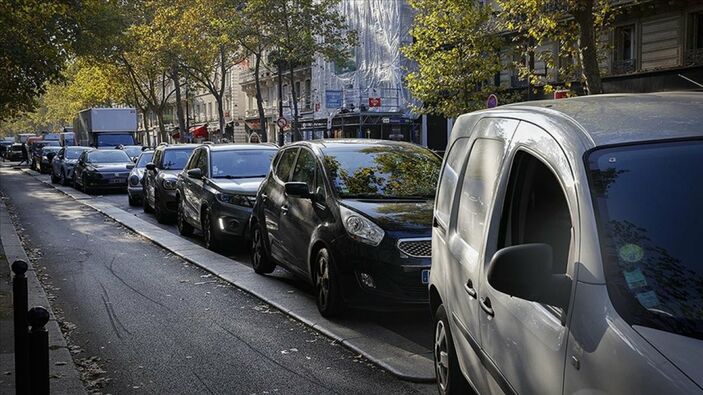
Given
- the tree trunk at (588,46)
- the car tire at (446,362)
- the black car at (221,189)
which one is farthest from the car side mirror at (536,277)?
the tree trunk at (588,46)

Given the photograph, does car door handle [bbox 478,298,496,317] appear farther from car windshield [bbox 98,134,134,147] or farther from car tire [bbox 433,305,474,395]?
car windshield [bbox 98,134,134,147]

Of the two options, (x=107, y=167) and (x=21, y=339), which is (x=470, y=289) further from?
(x=107, y=167)

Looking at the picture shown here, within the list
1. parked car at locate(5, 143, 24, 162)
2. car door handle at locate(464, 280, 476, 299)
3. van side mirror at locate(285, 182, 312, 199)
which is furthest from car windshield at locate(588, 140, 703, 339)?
parked car at locate(5, 143, 24, 162)

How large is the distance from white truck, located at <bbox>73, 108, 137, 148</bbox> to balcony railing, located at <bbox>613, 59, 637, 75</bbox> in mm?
24381

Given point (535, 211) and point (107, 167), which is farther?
point (107, 167)

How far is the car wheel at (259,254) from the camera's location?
9.80 m

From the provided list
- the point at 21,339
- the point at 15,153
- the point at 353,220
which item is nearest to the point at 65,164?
the point at 353,220

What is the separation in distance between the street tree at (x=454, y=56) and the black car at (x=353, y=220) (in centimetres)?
1751

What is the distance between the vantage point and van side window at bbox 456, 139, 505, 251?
3969mm

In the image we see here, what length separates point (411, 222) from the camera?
23.4ft

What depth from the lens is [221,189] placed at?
11.9 metres

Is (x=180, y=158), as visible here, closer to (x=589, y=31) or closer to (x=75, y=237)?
Answer: (x=75, y=237)

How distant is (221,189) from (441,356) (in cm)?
748

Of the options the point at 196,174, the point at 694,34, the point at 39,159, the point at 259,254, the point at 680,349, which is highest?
the point at 694,34
